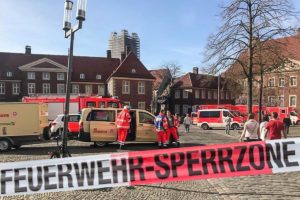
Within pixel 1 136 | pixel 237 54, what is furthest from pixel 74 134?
pixel 237 54

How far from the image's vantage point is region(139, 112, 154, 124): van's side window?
19547 millimetres

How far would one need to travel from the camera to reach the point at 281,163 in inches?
317

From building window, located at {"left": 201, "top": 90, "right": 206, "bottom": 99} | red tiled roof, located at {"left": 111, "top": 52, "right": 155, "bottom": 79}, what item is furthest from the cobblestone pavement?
building window, located at {"left": 201, "top": 90, "right": 206, "bottom": 99}

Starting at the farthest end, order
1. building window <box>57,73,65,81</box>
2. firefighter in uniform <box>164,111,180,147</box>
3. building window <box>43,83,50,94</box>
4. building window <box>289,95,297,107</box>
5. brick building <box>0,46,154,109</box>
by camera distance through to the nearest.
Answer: building window <box>57,73,65,81</box> → building window <box>43,83,50,94</box> → building window <box>289,95,297,107</box> → brick building <box>0,46,154,109</box> → firefighter in uniform <box>164,111,180,147</box>

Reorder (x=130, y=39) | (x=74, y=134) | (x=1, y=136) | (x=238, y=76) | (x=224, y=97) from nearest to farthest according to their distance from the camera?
1. (x=1, y=136)
2. (x=74, y=134)
3. (x=238, y=76)
4. (x=224, y=97)
5. (x=130, y=39)

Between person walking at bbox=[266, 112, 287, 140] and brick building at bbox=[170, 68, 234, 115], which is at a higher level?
brick building at bbox=[170, 68, 234, 115]

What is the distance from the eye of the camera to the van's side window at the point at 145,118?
1955cm

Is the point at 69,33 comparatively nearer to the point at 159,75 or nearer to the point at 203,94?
the point at 203,94

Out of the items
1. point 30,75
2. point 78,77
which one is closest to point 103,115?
point 30,75

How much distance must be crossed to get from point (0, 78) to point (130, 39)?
137 ft

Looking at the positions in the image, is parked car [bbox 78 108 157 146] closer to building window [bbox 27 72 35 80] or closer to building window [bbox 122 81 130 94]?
building window [bbox 122 81 130 94]

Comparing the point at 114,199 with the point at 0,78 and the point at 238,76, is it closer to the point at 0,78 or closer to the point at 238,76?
the point at 238,76

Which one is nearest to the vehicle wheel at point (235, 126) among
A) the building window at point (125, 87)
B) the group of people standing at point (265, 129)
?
the group of people standing at point (265, 129)

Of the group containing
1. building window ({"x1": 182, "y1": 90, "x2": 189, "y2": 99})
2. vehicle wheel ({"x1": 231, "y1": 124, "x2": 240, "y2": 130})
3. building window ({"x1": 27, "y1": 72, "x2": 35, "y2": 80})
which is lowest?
vehicle wheel ({"x1": 231, "y1": 124, "x2": 240, "y2": 130})
